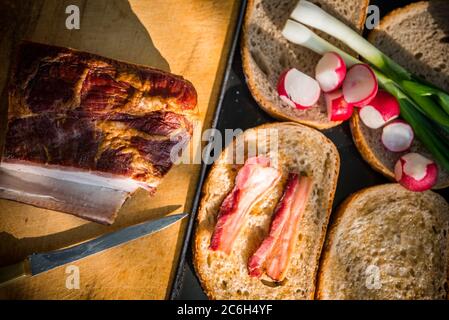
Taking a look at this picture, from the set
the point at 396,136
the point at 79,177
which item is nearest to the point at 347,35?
the point at 396,136

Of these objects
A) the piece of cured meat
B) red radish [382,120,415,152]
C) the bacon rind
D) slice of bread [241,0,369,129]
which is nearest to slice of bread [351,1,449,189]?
red radish [382,120,415,152]

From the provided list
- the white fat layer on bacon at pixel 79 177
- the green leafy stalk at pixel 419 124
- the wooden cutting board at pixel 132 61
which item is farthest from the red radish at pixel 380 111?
the white fat layer on bacon at pixel 79 177

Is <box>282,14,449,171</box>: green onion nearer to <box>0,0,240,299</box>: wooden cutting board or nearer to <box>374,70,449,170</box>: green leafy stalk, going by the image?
<box>374,70,449,170</box>: green leafy stalk

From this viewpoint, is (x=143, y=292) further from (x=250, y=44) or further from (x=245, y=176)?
(x=250, y=44)

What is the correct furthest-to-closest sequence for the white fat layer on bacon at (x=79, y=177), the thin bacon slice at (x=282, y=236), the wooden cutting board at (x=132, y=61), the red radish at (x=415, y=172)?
the red radish at (x=415, y=172) → the thin bacon slice at (x=282, y=236) → the wooden cutting board at (x=132, y=61) → the white fat layer on bacon at (x=79, y=177)

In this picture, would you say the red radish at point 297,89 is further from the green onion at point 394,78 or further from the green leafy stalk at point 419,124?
the green leafy stalk at point 419,124
